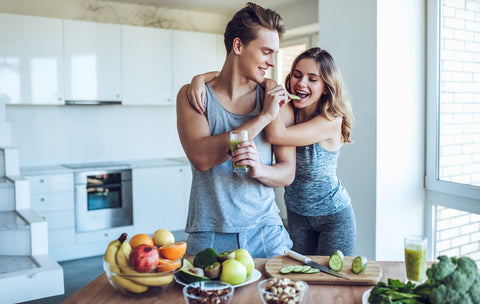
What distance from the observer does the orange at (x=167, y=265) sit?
123 centimetres

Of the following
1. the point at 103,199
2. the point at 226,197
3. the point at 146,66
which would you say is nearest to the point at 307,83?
the point at 226,197

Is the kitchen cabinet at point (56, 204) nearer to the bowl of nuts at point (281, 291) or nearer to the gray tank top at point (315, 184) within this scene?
the gray tank top at point (315, 184)

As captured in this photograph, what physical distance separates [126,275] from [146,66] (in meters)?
4.49

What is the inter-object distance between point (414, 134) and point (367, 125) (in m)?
0.41

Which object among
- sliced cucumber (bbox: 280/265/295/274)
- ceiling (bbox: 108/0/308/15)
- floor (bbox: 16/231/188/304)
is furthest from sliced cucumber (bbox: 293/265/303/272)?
ceiling (bbox: 108/0/308/15)

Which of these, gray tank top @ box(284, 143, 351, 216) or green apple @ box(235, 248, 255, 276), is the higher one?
gray tank top @ box(284, 143, 351, 216)

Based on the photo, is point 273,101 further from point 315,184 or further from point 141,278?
point 141,278

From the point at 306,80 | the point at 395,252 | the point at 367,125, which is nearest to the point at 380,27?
the point at 367,125

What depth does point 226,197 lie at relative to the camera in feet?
5.67

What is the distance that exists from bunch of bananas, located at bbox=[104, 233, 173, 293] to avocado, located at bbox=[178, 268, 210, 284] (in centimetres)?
8

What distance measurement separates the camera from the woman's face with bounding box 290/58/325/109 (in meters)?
2.23

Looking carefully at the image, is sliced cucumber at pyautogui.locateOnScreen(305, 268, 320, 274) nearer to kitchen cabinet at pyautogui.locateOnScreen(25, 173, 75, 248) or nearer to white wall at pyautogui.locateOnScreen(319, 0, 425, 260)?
white wall at pyautogui.locateOnScreen(319, 0, 425, 260)

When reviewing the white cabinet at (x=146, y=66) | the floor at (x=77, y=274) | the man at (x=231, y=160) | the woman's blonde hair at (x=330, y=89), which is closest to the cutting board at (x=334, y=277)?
the man at (x=231, y=160)

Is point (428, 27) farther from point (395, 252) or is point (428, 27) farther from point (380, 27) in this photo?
point (395, 252)
